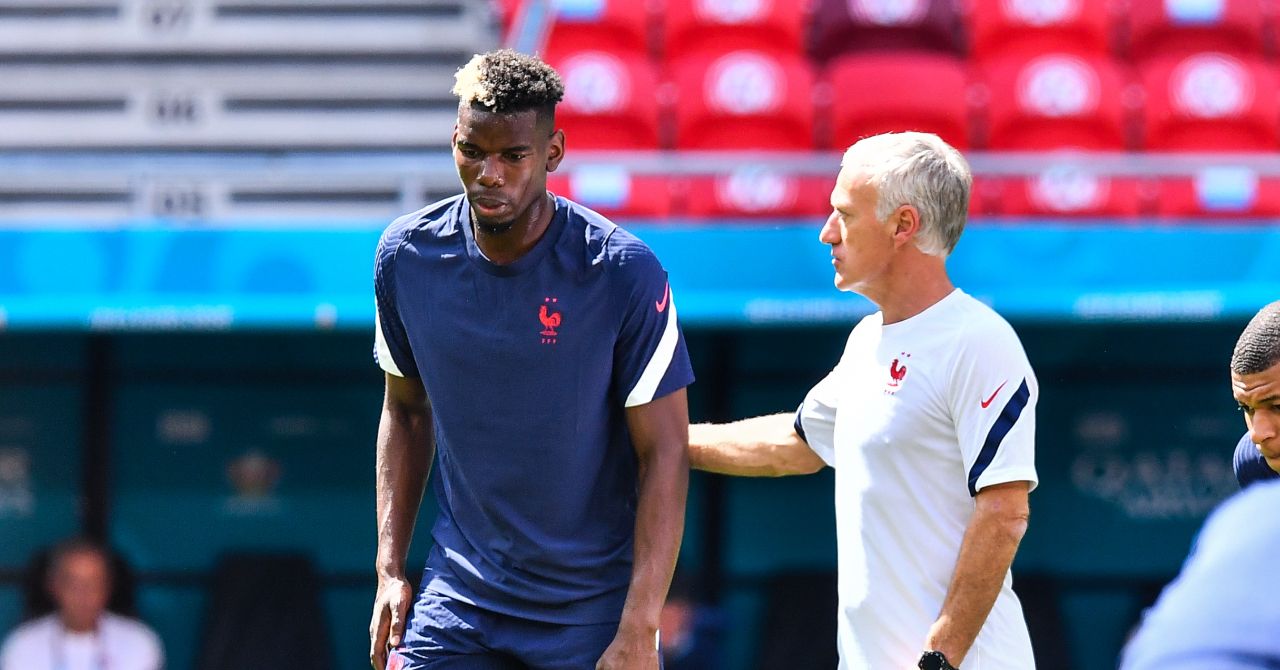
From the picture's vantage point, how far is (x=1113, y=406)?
7008 mm

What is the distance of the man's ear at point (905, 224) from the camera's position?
273 centimetres

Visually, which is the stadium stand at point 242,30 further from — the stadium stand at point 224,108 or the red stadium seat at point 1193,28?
the red stadium seat at point 1193,28

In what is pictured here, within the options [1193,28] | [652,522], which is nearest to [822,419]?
[652,522]

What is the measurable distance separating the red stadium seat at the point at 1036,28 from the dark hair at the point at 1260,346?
5.05m

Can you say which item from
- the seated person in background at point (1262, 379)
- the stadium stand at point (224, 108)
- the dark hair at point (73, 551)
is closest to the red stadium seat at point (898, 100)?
the stadium stand at point (224, 108)

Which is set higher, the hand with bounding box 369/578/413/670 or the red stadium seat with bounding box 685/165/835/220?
the red stadium seat with bounding box 685/165/835/220

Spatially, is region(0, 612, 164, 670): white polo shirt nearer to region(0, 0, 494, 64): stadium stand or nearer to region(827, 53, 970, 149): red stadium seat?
region(0, 0, 494, 64): stadium stand

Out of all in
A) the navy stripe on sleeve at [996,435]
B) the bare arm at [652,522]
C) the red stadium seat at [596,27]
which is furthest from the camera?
the red stadium seat at [596,27]

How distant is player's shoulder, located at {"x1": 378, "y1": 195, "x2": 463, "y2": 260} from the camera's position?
2.80 metres

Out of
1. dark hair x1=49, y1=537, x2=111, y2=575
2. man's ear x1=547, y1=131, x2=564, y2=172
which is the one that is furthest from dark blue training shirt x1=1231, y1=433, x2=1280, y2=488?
dark hair x1=49, y1=537, x2=111, y2=575

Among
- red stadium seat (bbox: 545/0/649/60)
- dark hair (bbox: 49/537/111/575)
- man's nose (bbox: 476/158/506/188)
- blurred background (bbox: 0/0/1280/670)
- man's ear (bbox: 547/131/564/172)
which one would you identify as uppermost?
red stadium seat (bbox: 545/0/649/60)

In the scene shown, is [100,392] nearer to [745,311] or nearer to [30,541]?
[30,541]

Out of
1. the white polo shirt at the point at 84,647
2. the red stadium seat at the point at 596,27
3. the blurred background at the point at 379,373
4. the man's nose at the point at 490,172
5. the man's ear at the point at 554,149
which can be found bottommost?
the white polo shirt at the point at 84,647

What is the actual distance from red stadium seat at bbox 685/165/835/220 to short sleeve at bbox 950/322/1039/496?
3.66 metres
